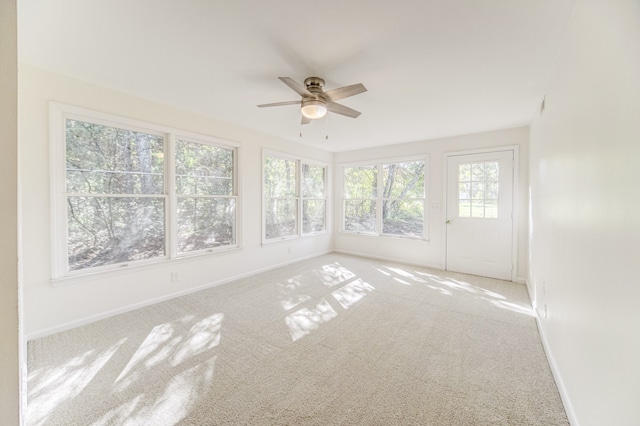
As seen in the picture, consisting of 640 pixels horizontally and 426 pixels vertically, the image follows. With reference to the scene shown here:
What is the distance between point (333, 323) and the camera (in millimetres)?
2738

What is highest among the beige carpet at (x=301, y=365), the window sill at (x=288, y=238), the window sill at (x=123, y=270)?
the window sill at (x=288, y=238)

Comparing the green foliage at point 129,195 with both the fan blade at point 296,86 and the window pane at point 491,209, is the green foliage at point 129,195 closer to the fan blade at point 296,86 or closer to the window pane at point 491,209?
the fan blade at point 296,86

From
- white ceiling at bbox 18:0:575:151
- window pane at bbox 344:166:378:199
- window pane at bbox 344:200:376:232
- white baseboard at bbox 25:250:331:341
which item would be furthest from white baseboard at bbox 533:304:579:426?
window pane at bbox 344:166:378:199

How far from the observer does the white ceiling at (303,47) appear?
165 centimetres

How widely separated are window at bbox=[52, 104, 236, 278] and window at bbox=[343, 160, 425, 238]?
3.18 m

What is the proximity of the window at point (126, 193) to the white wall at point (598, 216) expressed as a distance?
12.7ft

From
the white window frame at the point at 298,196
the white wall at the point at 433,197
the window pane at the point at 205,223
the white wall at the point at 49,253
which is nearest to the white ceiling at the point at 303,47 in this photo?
the white wall at the point at 49,253

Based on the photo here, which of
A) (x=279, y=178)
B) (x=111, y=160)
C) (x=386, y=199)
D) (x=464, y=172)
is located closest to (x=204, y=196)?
(x=111, y=160)

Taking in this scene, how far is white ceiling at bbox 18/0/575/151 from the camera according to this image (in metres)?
1.65

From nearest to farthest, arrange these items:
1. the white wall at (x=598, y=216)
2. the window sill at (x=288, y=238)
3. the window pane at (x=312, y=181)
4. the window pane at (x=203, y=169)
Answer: the white wall at (x=598, y=216), the window pane at (x=203, y=169), the window sill at (x=288, y=238), the window pane at (x=312, y=181)

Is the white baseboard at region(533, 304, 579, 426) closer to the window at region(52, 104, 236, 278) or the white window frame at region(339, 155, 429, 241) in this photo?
the white window frame at region(339, 155, 429, 241)

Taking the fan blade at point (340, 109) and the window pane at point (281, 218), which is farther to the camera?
the window pane at point (281, 218)

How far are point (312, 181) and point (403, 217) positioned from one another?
2099mm

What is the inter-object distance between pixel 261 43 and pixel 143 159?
214 centimetres
